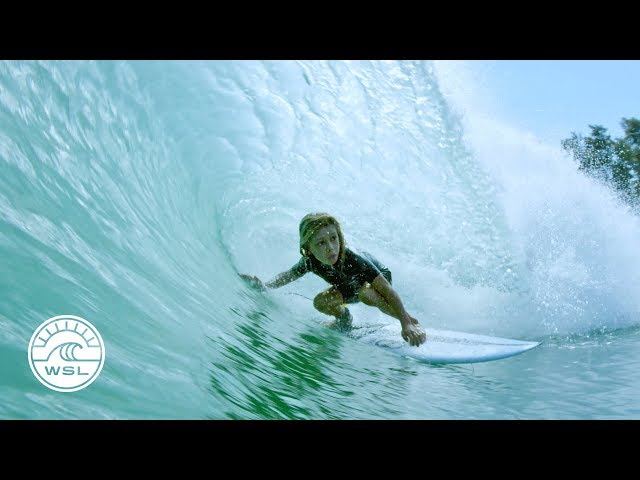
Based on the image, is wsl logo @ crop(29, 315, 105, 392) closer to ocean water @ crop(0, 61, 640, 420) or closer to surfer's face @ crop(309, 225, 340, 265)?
ocean water @ crop(0, 61, 640, 420)

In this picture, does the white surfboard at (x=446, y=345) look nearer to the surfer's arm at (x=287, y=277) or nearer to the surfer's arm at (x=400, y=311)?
the surfer's arm at (x=400, y=311)

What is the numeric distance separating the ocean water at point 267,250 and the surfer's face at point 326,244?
64 centimetres

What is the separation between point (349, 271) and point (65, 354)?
2.03 meters

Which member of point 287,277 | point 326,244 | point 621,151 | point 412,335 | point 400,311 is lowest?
point 412,335

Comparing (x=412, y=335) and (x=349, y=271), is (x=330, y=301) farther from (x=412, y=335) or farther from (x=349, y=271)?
(x=412, y=335)

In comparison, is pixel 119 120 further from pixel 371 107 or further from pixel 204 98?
pixel 371 107

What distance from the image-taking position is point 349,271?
11.8 feet

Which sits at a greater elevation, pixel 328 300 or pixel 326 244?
pixel 326 244

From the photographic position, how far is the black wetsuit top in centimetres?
354

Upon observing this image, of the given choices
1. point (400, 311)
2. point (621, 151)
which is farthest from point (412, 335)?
point (621, 151)

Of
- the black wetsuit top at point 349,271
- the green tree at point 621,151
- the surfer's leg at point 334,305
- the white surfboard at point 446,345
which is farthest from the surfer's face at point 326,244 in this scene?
the green tree at point 621,151
